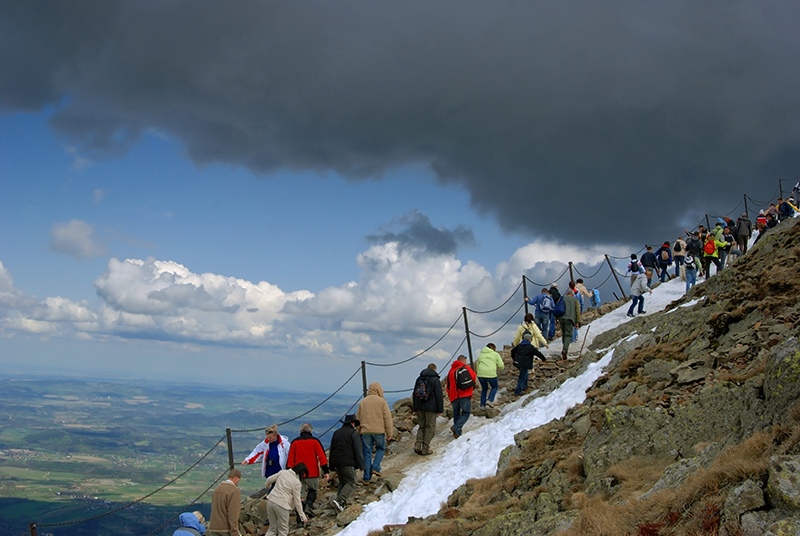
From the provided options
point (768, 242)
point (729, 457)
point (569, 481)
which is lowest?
point (569, 481)

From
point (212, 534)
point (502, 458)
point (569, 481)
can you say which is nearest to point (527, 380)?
point (502, 458)

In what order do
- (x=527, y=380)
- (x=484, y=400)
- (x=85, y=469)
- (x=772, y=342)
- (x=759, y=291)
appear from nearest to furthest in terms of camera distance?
1. (x=772, y=342)
2. (x=759, y=291)
3. (x=484, y=400)
4. (x=527, y=380)
5. (x=85, y=469)

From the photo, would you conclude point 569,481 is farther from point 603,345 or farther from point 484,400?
point 603,345

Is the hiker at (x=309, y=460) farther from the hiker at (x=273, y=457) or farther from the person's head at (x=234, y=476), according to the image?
the person's head at (x=234, y=476)

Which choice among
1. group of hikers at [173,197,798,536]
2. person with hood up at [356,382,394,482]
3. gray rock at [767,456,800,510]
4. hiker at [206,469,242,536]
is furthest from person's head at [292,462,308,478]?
gray rock at [767,456,800,510]

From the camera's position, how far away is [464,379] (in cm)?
1447

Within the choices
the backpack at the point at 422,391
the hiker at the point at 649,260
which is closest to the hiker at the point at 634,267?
the hiker at the point at 649,260

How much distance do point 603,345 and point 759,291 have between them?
20.1 ft

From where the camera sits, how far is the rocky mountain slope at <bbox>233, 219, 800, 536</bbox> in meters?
4.96

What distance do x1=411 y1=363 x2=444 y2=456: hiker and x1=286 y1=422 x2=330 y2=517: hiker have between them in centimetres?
292

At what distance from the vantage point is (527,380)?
702 inches

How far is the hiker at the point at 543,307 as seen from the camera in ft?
68.3

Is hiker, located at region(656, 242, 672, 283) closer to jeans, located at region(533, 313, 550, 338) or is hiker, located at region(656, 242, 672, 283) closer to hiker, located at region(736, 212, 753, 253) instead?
hiker, located at region(736, 212, 753, 253)

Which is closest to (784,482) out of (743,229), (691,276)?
(691,276)
